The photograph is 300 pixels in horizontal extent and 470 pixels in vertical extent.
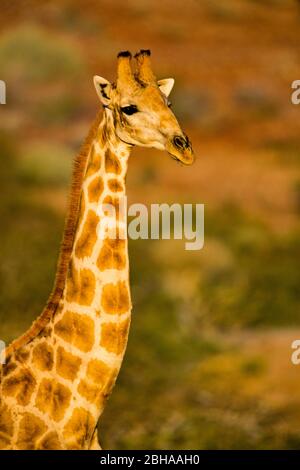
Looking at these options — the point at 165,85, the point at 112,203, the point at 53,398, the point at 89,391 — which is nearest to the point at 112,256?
the point at 112,203

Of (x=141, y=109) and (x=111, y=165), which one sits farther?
(x=111, y=165)

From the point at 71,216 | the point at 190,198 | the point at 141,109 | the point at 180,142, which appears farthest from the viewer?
the point at 190,198

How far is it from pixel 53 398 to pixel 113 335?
48cm

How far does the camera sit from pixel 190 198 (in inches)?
762

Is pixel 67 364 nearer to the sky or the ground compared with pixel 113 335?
nearer to the ground

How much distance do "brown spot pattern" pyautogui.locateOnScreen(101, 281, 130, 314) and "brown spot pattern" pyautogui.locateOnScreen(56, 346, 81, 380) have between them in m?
0.32

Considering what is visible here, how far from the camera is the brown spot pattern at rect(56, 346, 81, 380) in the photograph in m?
4.69

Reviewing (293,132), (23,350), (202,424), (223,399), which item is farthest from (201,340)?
(23,350)

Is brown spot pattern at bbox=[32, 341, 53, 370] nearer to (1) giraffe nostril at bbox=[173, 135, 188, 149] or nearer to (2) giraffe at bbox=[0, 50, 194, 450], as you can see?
(2) giraffe at bbox=[0, 50, 194, 450]

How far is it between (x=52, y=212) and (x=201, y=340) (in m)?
4.80

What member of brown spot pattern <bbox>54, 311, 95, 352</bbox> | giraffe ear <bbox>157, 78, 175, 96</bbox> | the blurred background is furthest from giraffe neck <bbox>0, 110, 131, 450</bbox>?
the blurred background

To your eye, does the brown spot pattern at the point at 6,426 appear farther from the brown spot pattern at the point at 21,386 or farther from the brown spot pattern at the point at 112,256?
the brown spot pattern at the point at 112,256

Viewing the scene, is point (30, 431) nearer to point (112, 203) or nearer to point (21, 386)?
point (21, 386)

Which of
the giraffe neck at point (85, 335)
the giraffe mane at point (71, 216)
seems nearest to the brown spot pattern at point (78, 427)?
the giraffe neck at point (85, 335)
